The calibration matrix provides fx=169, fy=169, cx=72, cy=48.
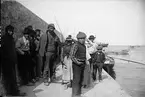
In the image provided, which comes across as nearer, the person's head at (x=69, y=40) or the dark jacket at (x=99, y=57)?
the person's head at (x=69, y=40)

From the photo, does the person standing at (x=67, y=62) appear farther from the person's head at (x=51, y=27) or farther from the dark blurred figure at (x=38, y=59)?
the dark blurred figure at (x=38, y=59)

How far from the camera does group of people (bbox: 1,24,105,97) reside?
94.9 inches

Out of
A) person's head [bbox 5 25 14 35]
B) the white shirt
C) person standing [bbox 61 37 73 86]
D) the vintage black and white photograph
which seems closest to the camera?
person's head [bbox 5 25 14 35]

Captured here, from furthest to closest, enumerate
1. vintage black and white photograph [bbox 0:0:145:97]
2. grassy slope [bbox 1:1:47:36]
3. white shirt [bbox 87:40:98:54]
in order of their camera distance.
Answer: white shirt [bbox 87:40:98:54]
vintage black and white photograph [bbox 0:0:145:97]
grassy slope [bbox 1:1:47:36]

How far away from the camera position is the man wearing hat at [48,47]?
2.72 m

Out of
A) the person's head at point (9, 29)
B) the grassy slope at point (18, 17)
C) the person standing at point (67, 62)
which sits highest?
the grassy slope at point (18, 17)

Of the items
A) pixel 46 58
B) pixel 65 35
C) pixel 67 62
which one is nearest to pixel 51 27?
pixel 65 35

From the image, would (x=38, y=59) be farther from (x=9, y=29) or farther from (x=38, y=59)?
(x=9, y=29)

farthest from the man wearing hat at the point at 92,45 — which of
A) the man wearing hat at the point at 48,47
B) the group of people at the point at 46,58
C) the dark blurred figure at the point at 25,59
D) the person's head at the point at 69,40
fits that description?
the dark blurred figure at the point at 25,59

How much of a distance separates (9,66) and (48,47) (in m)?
0.66

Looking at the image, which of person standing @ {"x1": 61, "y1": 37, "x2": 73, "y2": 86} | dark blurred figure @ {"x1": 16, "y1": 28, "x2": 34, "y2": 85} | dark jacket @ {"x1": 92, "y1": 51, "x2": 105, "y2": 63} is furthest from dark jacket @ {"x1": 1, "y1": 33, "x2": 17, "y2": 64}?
dark jacket @ {"x1": 92, "y1": 51, "x2": 105, "y2": 63}

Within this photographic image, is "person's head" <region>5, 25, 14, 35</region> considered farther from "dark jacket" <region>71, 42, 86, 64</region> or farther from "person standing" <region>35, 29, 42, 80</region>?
"dark jacket" <region>71, 42, 86, 64</region>

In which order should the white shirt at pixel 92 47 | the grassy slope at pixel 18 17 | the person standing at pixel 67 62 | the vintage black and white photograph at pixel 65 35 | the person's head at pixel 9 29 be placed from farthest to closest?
the white shirt at pixel 92 47, the person standing at pixel 67 62, the vintage black and white photograph at pixel 65 35, the grassy slope at pixel 18 17, the person's head at pixel 9 29

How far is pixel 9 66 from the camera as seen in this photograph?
8.04 feet
